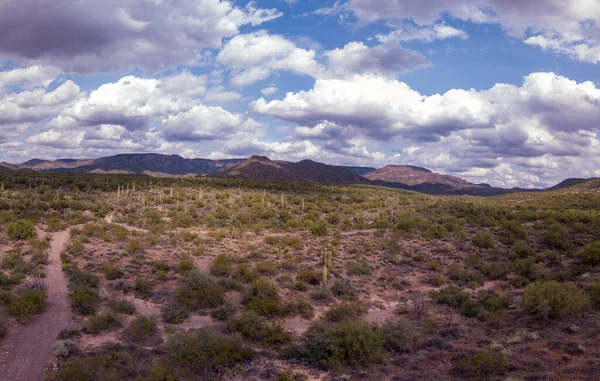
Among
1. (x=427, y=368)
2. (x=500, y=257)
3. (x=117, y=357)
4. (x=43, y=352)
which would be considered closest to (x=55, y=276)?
(x=43, y=352)

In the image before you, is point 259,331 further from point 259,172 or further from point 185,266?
point 259,172

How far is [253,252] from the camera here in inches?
1049

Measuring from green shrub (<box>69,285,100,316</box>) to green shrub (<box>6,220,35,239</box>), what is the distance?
36.4 ft

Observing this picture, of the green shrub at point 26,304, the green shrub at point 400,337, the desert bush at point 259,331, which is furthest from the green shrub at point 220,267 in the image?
the green shrub at point 400,337

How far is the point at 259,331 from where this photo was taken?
15406 millimetres

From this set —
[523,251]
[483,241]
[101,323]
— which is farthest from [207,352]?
[483,241]

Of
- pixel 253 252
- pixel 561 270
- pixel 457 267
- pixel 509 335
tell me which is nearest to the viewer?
pixel 509 335

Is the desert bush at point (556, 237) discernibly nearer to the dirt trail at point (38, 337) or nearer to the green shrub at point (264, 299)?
the green shrub at point (264, 299)

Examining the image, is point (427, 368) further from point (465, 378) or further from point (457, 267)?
point (457, 267)

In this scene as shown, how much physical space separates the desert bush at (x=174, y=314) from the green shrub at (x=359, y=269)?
433 inches

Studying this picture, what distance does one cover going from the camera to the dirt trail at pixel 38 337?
11.8 meters

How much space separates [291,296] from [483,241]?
56.0 ft

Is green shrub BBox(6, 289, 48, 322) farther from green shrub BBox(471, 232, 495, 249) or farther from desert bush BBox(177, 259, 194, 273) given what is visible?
green shrub BBox(471, 232, 495, 249)

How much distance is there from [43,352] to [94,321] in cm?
228
